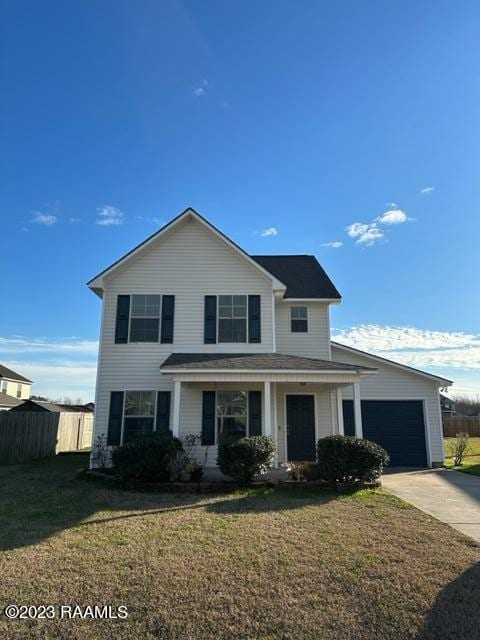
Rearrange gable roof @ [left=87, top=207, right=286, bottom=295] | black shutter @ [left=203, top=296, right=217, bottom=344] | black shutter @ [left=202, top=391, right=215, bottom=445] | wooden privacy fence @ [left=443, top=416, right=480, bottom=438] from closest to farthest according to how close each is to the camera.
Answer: black shutter @ [left=202, top=391, right=215, bottom=445], black shutter @ [left=203, top=296, right=217, bottom=344], gable roof @ [left=87, top=207, right=286, bottom=295], wooden privacy fence @ [left=443, top=416, right=480, bottom=438]

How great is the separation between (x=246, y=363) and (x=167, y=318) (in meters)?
3.37

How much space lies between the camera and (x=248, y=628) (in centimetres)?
362

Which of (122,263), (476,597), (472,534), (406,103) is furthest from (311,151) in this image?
(476,597)

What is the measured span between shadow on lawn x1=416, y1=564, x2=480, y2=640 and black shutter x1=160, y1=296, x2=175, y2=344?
10.1 metres

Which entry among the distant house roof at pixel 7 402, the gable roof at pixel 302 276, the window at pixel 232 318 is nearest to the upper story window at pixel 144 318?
the window at pixel 232 318

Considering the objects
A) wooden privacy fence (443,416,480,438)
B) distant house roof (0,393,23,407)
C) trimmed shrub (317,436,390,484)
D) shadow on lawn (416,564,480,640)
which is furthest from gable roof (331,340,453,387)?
distant house roof (0,393,23,407)

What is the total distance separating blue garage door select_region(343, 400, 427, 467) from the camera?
48.6 feet

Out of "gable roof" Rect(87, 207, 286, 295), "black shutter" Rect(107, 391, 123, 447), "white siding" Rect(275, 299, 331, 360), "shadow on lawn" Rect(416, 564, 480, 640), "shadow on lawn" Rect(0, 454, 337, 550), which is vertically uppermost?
"gable roof" Rect(87, 207, 286, 295)

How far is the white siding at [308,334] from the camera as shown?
14.8 meters

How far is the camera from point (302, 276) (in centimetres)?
1622

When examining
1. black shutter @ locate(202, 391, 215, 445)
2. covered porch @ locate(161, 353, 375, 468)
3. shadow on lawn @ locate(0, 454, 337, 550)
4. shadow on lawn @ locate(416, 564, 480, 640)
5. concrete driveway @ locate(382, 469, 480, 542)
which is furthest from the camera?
black shutter @ locate(202, 391, 215, 445)

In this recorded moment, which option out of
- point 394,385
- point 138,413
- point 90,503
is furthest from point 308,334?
point 90,503

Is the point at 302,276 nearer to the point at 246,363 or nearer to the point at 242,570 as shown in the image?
the point at 246,363

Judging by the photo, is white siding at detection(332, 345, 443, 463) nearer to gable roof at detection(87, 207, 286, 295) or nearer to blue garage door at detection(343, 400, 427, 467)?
blue garage door at detection(343, 400, 427, 467)
